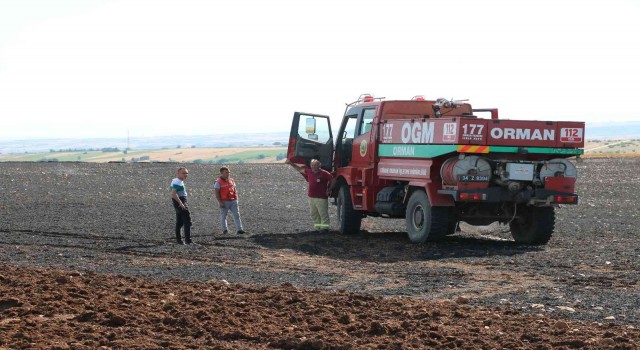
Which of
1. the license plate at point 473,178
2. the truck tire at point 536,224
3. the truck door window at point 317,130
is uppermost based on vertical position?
the truck door window at point 317,130

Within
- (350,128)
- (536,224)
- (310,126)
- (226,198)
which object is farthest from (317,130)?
(536,224)

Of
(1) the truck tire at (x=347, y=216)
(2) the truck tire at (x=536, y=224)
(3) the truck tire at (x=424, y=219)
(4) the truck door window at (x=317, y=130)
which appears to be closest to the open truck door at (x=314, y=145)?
(4) the truck door window at (x=317, y=130)

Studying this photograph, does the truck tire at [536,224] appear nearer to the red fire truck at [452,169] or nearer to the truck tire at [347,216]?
the red fire truck at [452,169]

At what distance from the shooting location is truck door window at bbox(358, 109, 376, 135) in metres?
21.8

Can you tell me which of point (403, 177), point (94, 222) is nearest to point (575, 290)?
point (403, 177)

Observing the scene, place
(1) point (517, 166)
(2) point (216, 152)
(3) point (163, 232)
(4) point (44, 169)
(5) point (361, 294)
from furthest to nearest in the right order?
(2) point (216, 152)
(4) point (44, 169)
(3) point (163, 232)
(1) point (517, 166)
(5) point (361, 294)

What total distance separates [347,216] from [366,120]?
82.3 inches

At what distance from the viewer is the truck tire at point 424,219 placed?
1941 centimetres

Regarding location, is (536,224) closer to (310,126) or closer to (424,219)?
(424,219)

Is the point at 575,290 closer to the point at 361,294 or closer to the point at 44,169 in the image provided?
the point at 361,294

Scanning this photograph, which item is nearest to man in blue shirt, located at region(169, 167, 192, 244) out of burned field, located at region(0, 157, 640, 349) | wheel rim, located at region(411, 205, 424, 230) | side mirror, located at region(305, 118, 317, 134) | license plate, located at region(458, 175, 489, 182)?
burned field, located at region(0, 157, 640, 349)

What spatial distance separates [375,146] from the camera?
69.9 feet

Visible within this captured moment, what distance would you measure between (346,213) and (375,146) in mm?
1829

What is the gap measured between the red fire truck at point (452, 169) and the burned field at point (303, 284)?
63cm
